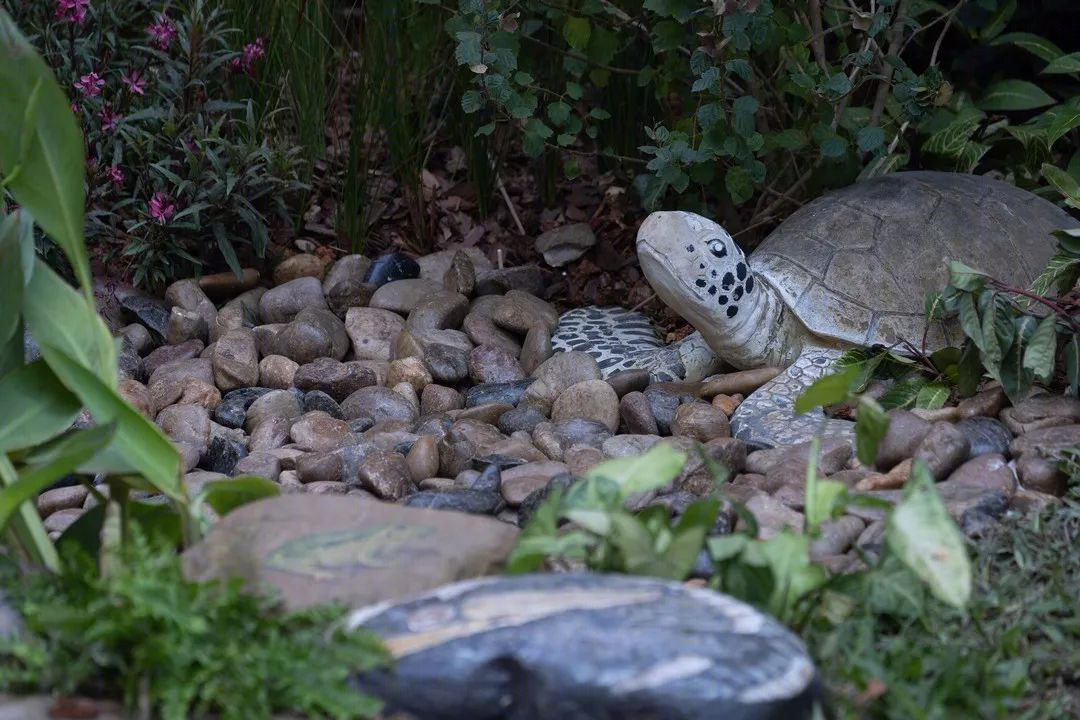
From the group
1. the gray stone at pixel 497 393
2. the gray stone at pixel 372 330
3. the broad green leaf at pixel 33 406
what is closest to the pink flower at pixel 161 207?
the gray stone at pixel 372 330

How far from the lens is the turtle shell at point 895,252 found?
3.88m

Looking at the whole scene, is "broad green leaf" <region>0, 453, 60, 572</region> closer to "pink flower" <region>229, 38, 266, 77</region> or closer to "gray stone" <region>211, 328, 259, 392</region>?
"gray stone" <region>211, 328, 259, 392</region>

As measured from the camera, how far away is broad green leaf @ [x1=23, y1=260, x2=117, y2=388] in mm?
2158

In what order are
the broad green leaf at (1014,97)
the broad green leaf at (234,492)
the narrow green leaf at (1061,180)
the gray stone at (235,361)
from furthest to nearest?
1. the broad green leaf at (1014,97)
2. the gray stone at (235,361)
3. the narrow green leaf at (1061,180)
4. the broad green leaf at (234,492)

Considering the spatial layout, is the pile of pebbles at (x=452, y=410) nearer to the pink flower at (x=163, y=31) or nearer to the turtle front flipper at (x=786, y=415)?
the turtle front flipper at (x=786, y=415)

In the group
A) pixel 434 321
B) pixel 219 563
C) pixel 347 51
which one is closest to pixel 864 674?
pixel 219 563

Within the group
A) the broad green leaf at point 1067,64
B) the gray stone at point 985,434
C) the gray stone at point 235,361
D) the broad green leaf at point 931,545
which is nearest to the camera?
the broad green leaf at point 931,545

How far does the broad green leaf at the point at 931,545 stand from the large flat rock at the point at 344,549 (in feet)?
1.90

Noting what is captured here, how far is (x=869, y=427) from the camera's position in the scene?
1972mm

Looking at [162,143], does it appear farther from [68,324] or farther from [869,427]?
[869,427]

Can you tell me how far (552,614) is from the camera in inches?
63.2

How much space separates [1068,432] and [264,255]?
2851 millimetres

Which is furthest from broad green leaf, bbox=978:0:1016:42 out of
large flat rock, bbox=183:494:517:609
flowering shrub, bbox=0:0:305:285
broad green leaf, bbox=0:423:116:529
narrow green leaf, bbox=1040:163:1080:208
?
broad green leaf, bbox=0:423:116:529

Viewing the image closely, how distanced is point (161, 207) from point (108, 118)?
0.36m
